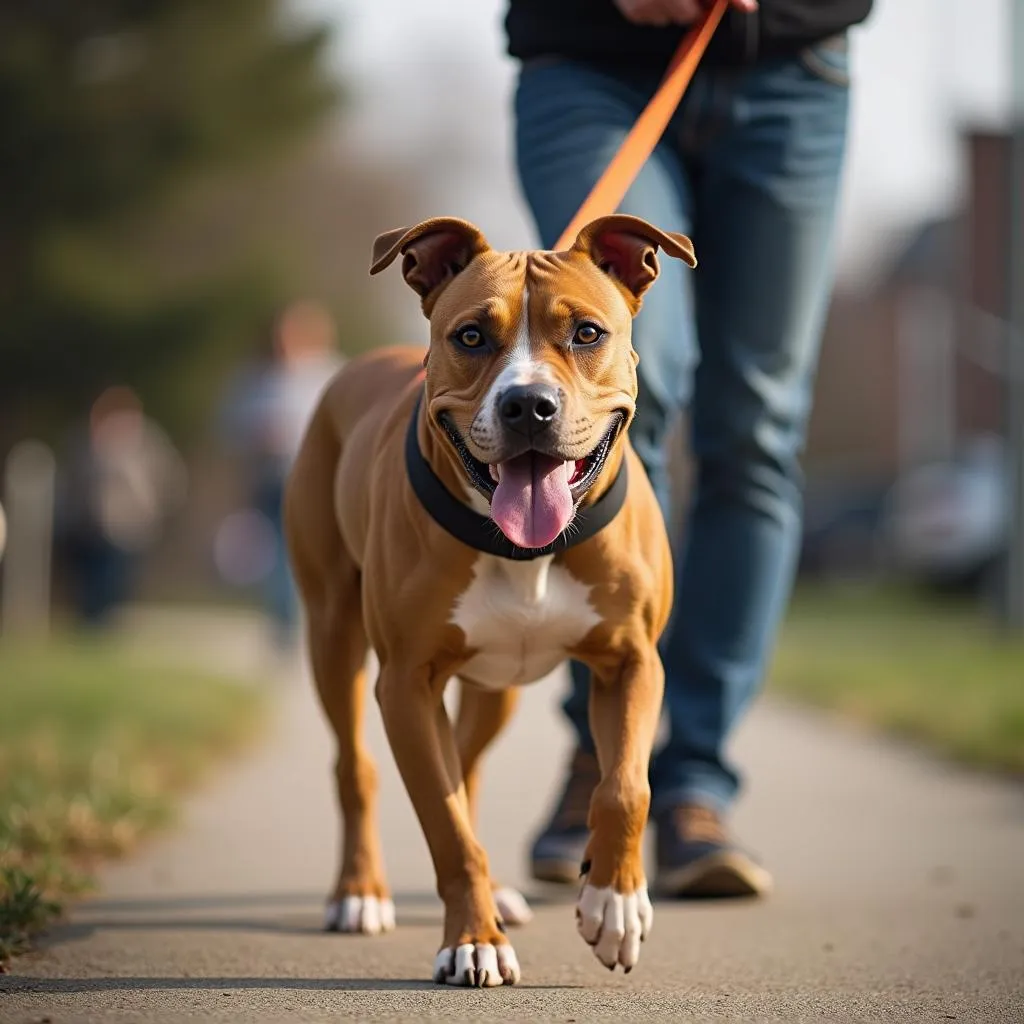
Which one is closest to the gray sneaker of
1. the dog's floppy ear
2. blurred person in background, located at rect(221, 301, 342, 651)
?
the dog's floppy ear

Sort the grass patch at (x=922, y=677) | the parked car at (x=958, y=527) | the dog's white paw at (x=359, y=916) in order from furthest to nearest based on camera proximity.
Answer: the parked car at (x=958, y=527) → the grass patch at (x=922, y=677) → the dog's white paw at (x=359, y=916)

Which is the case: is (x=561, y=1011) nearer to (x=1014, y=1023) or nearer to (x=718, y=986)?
(x=718, y=986)

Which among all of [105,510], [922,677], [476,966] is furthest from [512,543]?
[105,510]

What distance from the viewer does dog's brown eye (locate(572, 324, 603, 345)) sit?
338 cm

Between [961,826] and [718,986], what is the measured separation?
7.29ft

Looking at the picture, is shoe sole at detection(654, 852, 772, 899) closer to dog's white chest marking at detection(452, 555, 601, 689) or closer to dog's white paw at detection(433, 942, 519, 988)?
dog's white chest marking at detection(452, 555, 601, 689)

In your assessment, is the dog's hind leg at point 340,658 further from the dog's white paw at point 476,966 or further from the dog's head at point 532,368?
the dog's head at point 532,368

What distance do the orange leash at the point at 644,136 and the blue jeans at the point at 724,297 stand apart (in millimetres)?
137

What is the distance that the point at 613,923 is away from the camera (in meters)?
3.20

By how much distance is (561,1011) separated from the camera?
297 centimetres

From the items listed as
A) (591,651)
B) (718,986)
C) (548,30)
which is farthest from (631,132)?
(718,986)

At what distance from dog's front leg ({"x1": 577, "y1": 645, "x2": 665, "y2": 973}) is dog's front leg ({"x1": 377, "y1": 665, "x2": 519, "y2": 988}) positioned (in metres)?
0.18

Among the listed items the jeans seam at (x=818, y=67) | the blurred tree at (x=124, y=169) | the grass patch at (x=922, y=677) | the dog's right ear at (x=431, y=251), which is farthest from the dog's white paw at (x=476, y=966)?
the blurred tree at (x=124, y=169)

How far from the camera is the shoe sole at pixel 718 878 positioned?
414cm
